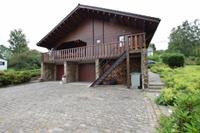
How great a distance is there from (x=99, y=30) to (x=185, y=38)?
35725 millimetres

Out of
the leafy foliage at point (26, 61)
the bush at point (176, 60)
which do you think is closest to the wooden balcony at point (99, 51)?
the bush at point (176, 60)

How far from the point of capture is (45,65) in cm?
1786

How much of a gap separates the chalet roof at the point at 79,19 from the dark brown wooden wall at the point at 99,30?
660mm

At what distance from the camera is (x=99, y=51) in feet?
46.4

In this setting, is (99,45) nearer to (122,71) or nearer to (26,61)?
(122,71)

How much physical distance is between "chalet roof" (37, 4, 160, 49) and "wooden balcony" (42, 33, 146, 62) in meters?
1.53

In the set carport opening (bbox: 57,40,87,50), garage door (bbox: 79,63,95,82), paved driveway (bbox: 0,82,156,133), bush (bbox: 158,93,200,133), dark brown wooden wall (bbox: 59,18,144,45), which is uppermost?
dark brown wooden wall (bbox: 59,18,144,45)

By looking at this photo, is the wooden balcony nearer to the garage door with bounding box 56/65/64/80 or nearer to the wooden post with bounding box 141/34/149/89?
the wooden post with bounding box 141/34/149/89

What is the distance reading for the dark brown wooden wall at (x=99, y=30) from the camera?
584 inches

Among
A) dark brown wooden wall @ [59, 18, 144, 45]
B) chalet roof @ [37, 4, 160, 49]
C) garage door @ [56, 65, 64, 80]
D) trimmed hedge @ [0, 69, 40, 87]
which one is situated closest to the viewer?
chalet roof @ [37, 4, 160, 49]

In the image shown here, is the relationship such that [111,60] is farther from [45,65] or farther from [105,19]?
[45,65]

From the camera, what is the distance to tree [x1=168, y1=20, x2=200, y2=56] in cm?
4269

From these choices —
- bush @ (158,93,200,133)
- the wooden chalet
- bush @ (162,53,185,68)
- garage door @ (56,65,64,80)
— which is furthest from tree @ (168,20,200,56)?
bush @ (158,93,200,133)

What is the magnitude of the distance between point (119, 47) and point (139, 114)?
8.12 metres
